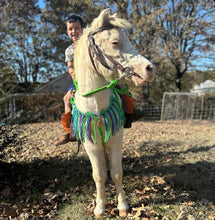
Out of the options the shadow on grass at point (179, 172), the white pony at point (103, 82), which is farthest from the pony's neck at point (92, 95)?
the shadow on grass at point (179, 172)

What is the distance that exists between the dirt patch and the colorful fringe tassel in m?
1.20

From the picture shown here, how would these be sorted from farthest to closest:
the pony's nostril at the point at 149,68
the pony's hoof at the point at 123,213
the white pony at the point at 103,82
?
the pony's hoof at the point at 123,213
the white pony at the point at 103,82
the pony's nostril at the point at 149,68

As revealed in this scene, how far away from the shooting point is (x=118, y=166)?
258 centimetres

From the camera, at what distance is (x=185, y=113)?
36.3ft

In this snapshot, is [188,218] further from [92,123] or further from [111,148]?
[92,123]

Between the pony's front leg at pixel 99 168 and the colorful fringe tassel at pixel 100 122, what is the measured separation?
13 centimetres

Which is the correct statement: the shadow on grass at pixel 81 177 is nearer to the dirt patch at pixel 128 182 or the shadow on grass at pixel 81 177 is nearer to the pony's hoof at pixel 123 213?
the dirt patch at pixel 128 182

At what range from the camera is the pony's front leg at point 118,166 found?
8.11 ft

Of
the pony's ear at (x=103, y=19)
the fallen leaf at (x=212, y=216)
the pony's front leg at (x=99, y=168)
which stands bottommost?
the fallen leaf at (x=212, y=216)

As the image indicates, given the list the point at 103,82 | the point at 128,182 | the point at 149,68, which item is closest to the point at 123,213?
the point at 128,182

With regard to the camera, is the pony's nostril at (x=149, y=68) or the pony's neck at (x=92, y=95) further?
the pony's neck at (x=92, y=95)

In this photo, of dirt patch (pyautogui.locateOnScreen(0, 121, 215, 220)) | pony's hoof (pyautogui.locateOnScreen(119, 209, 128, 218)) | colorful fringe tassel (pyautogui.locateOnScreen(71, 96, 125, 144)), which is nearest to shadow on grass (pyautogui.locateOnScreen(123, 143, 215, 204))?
dirt patch (pyautogui.locateOnScreen(0, 121, 215, 220))

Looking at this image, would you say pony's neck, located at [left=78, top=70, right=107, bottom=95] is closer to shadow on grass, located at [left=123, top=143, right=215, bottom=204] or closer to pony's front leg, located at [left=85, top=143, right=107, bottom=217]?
pony's front leg, located at [left=85, top=143, right=107, bottom=217]

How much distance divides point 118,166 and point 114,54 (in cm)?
155
